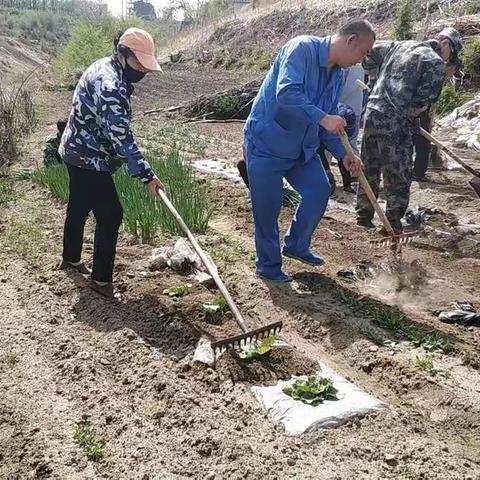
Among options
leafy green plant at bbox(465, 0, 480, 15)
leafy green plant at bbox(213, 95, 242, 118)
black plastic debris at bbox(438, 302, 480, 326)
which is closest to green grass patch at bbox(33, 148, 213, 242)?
black plastic debris at bbox(438, 302, 480, 326)

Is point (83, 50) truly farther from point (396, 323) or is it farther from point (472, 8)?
point (396, 323)

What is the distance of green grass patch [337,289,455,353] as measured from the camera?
354 cm

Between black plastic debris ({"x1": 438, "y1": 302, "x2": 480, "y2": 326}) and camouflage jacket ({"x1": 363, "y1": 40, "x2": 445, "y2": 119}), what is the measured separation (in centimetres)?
170

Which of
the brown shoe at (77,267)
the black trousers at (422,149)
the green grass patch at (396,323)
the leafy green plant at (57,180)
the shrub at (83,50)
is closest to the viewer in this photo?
the green grass patch at (396,323)

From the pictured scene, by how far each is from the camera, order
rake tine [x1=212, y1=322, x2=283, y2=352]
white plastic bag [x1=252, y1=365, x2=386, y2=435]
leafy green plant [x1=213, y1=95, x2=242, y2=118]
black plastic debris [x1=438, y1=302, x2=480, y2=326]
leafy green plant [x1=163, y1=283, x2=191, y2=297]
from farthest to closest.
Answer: leafy green plant [x1=213, y1=95, x2=242, y2=118] < leafy green plant [x1=163, y1=283, x2=191, y2=297] < black plastic debris [x1=438, y1=302, x2=480, y2=326] < rake tine [x1=212, y1=322, x2=283, y2=352] < white plastic bag [x1=252, y1=365, x2=386, y2=435]

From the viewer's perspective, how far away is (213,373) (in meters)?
3.15

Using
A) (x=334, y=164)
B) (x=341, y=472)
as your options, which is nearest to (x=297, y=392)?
(x=341, y=472)

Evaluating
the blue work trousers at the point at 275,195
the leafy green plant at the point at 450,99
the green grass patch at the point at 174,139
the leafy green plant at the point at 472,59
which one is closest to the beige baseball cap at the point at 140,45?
the blue work trousers at the point at 275,195

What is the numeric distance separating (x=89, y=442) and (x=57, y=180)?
379 cm

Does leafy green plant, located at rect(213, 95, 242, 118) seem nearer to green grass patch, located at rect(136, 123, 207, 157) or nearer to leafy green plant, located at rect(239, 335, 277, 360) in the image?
green grass patch, located at rect(136, 123, 207, 157)

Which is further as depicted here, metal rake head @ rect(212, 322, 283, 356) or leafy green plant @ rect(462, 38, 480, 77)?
leafy green plant @ rect(462, 38, 480, 77)

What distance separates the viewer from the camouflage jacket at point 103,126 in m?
3.62

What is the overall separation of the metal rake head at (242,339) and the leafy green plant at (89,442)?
688 millimetres

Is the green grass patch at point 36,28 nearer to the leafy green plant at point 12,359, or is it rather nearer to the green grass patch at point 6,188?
the green grass patch at point 6,188
